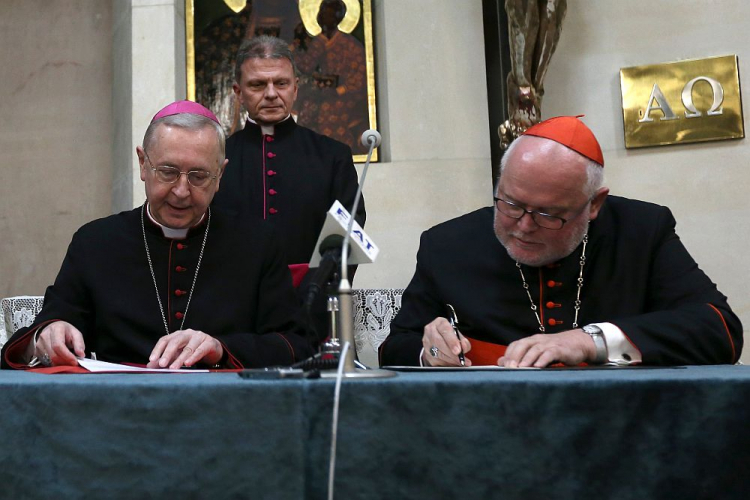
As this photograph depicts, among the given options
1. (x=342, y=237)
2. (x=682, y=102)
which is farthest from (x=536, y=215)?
(x=682, y=102)

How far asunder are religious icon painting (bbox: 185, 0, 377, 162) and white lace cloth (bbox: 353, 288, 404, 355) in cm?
168

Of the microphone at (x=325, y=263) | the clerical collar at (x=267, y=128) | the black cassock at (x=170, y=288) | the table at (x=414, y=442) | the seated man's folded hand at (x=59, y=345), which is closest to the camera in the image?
the table at (x=414, y=442)

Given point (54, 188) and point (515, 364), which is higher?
point (54, 188)

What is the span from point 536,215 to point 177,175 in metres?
1.10

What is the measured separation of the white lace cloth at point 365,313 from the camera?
4125 mm

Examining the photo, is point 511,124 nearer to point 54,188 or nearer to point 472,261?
point 472,261

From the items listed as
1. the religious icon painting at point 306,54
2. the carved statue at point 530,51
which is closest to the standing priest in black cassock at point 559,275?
the carved statue at point 530,51

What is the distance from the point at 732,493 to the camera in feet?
4.50

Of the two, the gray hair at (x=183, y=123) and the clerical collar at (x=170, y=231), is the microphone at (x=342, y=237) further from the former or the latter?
the clerical collar at (x=170, y=231)

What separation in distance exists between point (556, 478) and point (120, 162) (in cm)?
488

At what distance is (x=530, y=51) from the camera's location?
199 inches

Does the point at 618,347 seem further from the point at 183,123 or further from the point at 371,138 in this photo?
the point at 183,123

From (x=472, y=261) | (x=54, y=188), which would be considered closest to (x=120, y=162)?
(x=54, y=188)

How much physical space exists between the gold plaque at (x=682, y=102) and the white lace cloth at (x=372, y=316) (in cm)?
200
